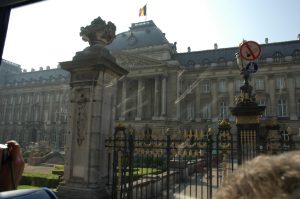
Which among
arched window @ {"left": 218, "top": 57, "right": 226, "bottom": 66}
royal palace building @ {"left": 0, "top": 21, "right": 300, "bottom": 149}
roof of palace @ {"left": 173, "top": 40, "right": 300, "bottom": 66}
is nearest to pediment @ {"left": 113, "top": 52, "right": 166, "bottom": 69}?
royal palace building @ {"left": 0, "top": 21, "right": 300, "bottom": 149}

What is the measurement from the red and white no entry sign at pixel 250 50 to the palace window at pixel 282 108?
136ft

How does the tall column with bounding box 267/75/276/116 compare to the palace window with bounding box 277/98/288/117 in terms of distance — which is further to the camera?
the tall column with bounding box 267/75/276/116

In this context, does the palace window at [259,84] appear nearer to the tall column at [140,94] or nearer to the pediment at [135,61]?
the pediment at [135,61]

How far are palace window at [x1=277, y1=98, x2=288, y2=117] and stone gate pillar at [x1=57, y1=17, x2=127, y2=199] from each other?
4462 centimetres

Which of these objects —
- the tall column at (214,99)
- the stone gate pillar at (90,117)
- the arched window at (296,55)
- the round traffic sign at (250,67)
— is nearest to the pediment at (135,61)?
the tall column at (214,99)

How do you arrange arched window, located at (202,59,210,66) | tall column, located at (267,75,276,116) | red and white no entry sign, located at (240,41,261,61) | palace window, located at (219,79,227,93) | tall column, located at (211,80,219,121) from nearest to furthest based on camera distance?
1. red and white no entry sign, located at (240,41,261,61)
2. tall column, located at (267,75,276,116)
3. tall column, located at (211,80,219,121)
4. palace window, located at (219,79,227,93)
5. arched window, located at (202,59,210,66)

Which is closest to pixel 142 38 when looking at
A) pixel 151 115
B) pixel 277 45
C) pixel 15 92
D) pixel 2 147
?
pixel 151 115

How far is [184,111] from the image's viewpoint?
52406 mm

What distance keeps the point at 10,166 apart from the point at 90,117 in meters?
4.86

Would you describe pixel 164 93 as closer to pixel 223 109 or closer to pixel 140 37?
pixel 223 109

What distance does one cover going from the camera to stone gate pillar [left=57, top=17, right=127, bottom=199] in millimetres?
6578

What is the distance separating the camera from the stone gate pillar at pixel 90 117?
21.6ft

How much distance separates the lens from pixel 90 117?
6742 millimetres

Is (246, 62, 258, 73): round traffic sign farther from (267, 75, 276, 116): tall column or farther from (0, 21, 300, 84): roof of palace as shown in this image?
(0, 21, 300, 84): roof of palace
